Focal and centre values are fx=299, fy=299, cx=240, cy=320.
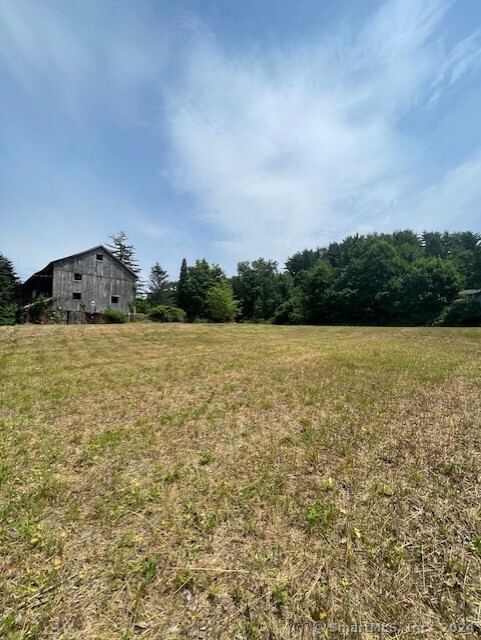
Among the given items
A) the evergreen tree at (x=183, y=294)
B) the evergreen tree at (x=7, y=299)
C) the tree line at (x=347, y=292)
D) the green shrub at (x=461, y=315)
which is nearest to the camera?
the evergreen tree at (x=7, y=299)

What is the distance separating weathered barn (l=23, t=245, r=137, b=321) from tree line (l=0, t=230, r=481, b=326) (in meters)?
3.63

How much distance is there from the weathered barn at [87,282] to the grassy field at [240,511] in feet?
71.6

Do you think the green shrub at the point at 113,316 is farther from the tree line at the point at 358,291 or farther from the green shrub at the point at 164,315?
the tree line at the point at 358,291

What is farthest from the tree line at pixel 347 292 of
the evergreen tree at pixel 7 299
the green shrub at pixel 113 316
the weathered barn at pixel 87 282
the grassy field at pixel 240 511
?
the grassy field at pixel 240 511

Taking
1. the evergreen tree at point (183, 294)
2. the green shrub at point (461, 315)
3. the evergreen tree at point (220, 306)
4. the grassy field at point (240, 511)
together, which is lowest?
the grassy field at point (240, 511)

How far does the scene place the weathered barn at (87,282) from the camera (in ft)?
81.6

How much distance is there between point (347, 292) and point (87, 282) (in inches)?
1153

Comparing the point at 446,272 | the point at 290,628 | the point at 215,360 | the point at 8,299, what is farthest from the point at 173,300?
the point at 290,628

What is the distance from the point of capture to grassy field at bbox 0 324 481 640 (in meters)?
2.06

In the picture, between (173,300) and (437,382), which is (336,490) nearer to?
(437,382)

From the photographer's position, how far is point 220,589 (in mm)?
2207

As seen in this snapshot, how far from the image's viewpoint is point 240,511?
2.93m

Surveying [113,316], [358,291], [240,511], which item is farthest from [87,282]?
[358,291]

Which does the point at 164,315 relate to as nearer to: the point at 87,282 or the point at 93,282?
the point at 93,282
